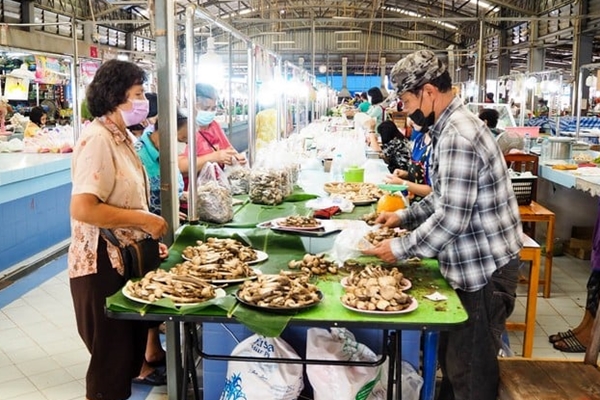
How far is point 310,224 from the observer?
10.9 ft

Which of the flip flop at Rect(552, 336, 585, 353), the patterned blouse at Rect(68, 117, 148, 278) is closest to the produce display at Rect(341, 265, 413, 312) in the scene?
the patterned blouse at Rect(68, 117, 148, 278)

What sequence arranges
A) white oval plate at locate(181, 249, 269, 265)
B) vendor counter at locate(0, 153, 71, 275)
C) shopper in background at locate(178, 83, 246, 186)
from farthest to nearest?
1. vendor counter at locate(0, 153, 71, 275)
2. shopper in background at locate(178, 83, 246, 186)
3. white oval plate at locate(181, 249, 269, 265)

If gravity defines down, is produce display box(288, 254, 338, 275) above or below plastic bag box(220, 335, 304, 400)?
above

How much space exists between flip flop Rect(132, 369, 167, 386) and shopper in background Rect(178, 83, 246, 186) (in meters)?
1.31

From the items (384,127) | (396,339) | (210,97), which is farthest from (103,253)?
(384,127)

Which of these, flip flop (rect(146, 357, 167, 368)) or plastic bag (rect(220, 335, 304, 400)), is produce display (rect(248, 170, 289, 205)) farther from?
plastic bag (rect(220, 335, 304, 400))

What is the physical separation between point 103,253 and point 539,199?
6005 mm

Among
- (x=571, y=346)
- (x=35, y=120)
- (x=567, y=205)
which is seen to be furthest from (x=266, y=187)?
(x=35, y=120)

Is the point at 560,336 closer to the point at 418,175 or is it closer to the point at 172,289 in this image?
the point at 418,175

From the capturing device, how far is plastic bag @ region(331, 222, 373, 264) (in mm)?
2795

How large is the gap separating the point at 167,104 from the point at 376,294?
4.86 feet

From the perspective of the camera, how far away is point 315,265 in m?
2.65

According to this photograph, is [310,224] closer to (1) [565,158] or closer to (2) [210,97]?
(2) [210,97]

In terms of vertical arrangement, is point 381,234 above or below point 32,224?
above
